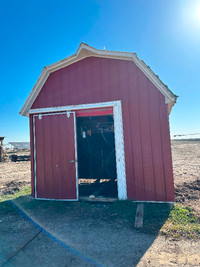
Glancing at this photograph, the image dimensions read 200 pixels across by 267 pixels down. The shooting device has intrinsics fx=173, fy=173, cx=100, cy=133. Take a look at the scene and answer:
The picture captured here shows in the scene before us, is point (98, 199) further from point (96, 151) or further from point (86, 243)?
point (96, 151)

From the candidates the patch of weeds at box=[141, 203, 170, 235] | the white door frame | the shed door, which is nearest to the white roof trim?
the shed door

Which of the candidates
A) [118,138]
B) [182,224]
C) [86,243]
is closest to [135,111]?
[118,138]

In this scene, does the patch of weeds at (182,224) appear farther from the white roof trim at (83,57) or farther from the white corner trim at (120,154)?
the white roof trim at (83,57)

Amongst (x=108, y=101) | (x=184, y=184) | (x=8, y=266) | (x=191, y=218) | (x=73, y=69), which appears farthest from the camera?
(x=184, y=184)

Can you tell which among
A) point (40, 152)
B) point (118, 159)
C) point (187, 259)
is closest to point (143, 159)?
point (118, 159)

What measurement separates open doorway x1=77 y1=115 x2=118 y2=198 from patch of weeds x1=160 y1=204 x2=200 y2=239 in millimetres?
3207

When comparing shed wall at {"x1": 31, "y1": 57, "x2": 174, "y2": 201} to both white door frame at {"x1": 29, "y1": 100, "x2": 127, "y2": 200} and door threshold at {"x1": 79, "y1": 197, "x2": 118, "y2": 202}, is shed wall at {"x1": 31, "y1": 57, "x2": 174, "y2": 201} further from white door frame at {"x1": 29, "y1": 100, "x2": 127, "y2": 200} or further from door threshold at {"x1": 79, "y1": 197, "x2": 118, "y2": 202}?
door threshold at {"x1": 79, "y1": 197, "x2": 118, "y2": 202}

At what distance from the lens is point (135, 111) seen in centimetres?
494

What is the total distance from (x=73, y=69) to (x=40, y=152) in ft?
9.38

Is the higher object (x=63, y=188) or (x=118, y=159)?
(x=118, y=159)

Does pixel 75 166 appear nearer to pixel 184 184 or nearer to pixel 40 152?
pixel 40 152

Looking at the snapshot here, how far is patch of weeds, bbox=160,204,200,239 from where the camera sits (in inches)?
129

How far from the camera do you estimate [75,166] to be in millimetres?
5273

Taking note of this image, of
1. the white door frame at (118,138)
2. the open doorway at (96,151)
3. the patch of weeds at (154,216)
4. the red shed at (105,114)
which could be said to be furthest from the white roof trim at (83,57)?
the patch of weeds at (154,216)
